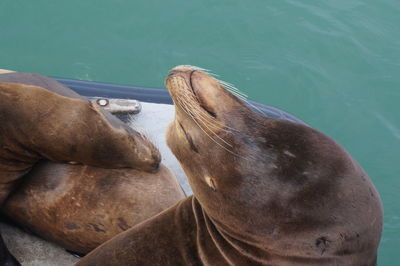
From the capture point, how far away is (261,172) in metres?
1.95

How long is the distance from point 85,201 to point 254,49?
4709 millimetres

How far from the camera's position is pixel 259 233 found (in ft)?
6.39

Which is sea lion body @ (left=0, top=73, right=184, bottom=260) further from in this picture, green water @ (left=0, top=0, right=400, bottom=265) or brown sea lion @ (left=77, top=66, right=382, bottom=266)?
green water @ (left=0, top=0, right=400, bottom=265)

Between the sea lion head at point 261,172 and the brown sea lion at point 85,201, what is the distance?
0.86 meters

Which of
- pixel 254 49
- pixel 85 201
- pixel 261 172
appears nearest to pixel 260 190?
pixel 261 172

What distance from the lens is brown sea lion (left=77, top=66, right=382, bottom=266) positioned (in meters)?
1.86

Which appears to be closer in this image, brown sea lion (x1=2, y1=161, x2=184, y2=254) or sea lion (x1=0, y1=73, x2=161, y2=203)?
sea lion (x1=0, y1=73, x2=161, y2=203)

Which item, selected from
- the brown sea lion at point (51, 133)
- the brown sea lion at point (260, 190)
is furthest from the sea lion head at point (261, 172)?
the brown sea lion at point (51, 133)

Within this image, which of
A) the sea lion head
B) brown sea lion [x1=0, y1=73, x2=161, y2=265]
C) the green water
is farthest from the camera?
the green water

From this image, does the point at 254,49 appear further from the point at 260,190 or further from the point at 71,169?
the point at 260,190

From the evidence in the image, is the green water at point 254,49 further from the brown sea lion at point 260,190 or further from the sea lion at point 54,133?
Result: the brown sea lion at point 260,190

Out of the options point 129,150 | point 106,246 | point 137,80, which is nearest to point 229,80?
point 137,80

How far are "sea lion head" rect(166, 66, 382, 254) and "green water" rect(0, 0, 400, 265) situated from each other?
435 cm

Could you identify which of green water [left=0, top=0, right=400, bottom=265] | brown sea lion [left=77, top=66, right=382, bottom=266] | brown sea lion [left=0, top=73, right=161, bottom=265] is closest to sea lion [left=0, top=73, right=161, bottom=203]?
brown sea lion [left=0, top=73, right=161, bottom=265]
